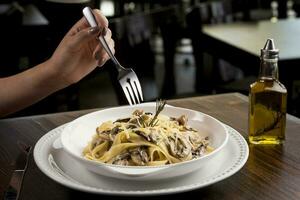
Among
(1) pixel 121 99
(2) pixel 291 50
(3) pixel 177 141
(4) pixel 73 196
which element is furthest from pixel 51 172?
(2) pixel 291 50

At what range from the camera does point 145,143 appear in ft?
3.22

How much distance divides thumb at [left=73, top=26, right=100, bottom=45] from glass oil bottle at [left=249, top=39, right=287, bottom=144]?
0.38 metres

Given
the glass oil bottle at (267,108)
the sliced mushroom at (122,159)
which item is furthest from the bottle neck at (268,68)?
the sliced mushroom at (122,159)

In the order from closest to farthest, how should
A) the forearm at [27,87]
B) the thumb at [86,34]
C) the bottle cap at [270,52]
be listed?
the bottle cap at [270,52]
the thumb at [86,34]
the forearm at [27,87]

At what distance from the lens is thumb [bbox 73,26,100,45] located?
48.3 inches

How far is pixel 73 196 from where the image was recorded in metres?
0.92

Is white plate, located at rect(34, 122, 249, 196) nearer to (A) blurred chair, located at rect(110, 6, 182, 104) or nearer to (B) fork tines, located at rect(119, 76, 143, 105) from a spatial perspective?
(B) fork tines, located at rect(119, 76, 143, 105)

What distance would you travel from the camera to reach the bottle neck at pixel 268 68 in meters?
1.13

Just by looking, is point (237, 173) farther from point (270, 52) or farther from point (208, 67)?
point (208, 67)

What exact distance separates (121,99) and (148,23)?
0.35 m

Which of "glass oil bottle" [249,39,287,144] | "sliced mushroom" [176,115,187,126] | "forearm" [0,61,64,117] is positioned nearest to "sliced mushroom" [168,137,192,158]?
"sliced mushroom" [176,115,187,126]

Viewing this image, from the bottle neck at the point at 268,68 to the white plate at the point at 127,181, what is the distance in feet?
0.57

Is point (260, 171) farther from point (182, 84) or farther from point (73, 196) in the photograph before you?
point (182, 84)

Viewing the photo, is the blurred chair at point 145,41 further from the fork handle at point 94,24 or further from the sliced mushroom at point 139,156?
the sliced mushroom at point 139,156
